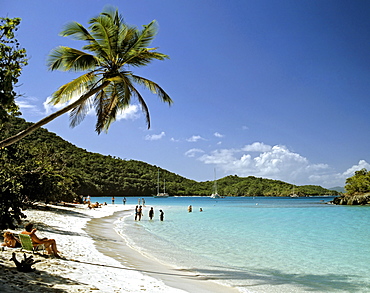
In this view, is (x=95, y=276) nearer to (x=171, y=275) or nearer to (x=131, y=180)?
(x=171, y=275)

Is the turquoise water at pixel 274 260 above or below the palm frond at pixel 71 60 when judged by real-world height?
below

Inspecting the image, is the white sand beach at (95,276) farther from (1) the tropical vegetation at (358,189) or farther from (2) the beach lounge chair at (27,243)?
(1) the tropical vegetation at (358,189)

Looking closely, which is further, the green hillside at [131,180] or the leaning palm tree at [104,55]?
the green hillside at [131,180]

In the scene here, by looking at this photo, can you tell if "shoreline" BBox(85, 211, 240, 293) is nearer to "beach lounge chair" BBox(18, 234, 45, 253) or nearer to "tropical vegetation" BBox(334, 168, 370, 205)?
"beach lounge chair" BBox(18, 234, 45, 253)

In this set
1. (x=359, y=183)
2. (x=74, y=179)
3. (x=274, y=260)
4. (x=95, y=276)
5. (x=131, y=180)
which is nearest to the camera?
(x=95, y=276)

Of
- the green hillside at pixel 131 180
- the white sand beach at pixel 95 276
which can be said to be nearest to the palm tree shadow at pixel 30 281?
the white sand beach at pixel 95 276

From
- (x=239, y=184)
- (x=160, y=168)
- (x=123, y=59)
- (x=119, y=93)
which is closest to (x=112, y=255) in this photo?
(x=119, y=93)

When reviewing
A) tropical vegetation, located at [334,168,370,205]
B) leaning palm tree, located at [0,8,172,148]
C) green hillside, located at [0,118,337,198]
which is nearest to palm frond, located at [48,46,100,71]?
leaning palm tree, located at [0,8,172,148]

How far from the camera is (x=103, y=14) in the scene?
862cm

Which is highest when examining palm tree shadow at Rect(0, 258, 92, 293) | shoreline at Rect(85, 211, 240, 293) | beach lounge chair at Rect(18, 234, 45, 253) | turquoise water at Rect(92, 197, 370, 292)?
beach lounge chair at Rect(18, 234, 45, 253)

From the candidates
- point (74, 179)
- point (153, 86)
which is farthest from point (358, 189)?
point (153, 86)

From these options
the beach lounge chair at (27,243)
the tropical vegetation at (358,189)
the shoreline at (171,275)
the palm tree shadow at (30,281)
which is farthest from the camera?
Result: the tropical vegetation at (358,189)

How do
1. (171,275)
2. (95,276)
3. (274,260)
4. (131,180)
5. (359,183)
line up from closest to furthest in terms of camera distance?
1. (95,276)
2. (171,275)
3. (274,260)
4. (359,183)
5. (131,180)

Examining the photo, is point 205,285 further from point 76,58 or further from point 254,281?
point 76,58
